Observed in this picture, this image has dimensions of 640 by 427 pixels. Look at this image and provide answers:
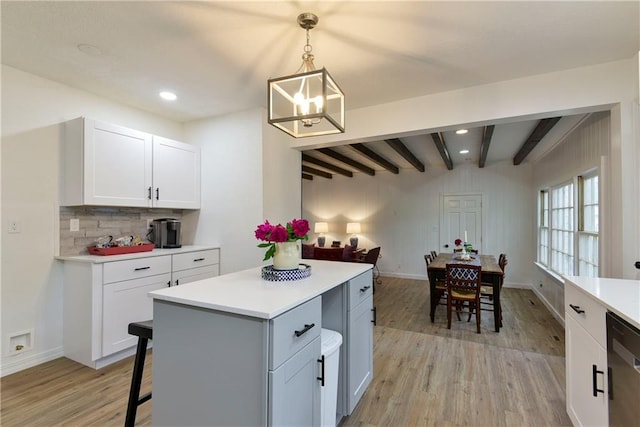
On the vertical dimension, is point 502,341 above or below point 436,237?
below

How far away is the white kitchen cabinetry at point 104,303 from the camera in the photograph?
254 cm

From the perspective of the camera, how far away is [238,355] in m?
1.23

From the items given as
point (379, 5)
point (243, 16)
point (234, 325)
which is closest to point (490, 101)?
point (379, 5)

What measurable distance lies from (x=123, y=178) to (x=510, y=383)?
3858 mm

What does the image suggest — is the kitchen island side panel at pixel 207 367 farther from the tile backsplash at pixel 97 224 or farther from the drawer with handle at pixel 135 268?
the tile backsplash at pixel 97 224

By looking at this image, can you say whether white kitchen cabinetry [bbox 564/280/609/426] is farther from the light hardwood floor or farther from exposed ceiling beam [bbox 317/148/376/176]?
exposed ceiling beam [bbox 317/148/376/176]

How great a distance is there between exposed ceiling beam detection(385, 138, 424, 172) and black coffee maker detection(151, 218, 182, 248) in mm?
2899

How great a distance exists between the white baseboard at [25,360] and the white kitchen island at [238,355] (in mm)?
2027

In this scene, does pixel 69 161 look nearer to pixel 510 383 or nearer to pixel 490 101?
pixel 490 101

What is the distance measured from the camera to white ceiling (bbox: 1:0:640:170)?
1.76m

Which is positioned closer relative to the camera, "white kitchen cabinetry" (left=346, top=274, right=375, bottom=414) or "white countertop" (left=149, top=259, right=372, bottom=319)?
"white countertop" (left=149, top=259, right=372, bottom=319)

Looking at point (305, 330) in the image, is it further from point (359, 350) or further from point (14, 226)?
point (14, 226)

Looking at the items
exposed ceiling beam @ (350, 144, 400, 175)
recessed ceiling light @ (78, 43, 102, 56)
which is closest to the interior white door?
exposed ceiling beam @ (350, 144, 400, 175)

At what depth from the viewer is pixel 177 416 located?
1.37m
